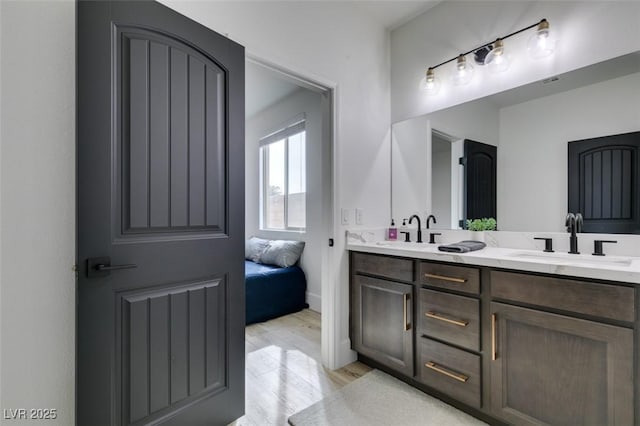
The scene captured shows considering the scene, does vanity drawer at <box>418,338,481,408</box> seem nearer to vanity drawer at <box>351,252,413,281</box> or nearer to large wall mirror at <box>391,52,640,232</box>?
vanity drawer at <box>351,252,413,281</box>

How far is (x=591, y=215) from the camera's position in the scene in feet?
5.48

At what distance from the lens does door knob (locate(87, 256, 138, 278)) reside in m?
1.12

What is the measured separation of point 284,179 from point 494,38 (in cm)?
285

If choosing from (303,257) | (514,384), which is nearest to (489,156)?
(514,384)

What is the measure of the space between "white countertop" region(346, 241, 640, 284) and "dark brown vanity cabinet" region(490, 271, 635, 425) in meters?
0.05

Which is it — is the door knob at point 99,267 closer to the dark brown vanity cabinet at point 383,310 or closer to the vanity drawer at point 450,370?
the dark brown vanity cabinet at point 383,310

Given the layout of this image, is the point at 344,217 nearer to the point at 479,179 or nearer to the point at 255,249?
the point at 479,179

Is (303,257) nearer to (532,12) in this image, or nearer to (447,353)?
(447,353)

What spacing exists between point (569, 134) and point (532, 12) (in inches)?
32.6

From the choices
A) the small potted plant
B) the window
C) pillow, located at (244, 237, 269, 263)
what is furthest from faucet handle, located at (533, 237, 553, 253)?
pillow, located at (244, 237, 269, 263)

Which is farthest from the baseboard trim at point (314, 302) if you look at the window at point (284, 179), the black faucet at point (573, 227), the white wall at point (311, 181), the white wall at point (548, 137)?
the black faucet at point (573, 227)

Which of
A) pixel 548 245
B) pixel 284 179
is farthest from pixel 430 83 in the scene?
pixel 284 179

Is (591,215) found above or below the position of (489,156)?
below

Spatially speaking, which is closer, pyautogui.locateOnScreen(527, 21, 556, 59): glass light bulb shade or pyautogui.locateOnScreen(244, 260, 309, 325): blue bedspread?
pyautogui.locateOnScreen(527, 21, 556, 59): glass light bulb shade
